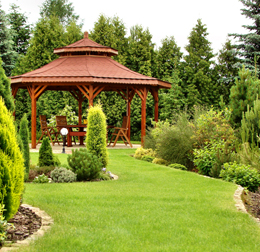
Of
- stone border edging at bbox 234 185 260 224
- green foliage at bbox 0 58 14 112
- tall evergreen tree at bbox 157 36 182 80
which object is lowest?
stone border edging at bbox 234 185 260 224

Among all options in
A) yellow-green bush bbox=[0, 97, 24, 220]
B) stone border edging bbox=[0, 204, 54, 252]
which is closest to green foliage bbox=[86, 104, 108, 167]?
stone border edging bbox=[0, 204, 54, 252]

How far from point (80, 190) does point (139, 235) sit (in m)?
2.37

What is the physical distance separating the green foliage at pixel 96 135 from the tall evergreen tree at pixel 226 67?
1273 cm

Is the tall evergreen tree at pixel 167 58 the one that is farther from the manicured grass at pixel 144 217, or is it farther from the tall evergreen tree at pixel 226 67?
the manicured grass at pixel 144 217

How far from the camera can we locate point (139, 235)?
3773 mm

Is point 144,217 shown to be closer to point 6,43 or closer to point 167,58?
point 167,58

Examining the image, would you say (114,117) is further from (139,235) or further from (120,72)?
(139,235)

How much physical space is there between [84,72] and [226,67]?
9.28 metres

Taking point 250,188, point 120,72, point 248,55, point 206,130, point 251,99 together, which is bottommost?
point 250,188

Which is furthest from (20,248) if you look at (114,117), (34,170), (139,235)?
(114,117)

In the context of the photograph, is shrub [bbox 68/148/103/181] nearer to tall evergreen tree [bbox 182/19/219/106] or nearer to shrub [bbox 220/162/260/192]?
shrub [bbox 220/162/260/192]

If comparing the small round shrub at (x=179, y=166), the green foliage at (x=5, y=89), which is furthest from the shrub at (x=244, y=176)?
the green foliage at (x=5, y=89)

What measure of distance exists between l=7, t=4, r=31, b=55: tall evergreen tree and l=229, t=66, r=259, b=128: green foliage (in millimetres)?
19658

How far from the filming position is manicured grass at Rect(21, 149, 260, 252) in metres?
3.53
